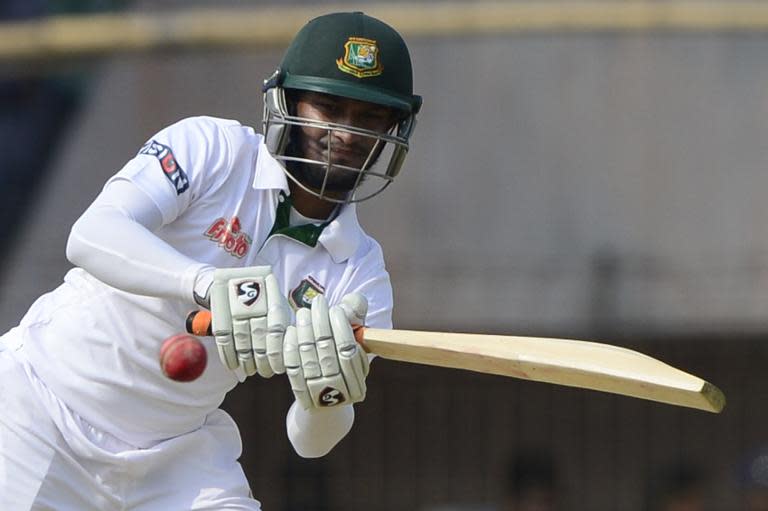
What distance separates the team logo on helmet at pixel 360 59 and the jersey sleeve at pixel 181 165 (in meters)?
0.31

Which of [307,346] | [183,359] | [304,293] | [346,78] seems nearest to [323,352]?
[307,346]

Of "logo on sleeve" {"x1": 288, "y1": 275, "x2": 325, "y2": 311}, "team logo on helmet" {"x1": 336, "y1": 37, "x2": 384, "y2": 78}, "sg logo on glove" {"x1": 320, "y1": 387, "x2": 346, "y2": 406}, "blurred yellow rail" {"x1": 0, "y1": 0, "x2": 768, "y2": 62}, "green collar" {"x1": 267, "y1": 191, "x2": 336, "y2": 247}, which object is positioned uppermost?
"team logo on helmet" {"x1": 336, "y1": 37, "x2": 384, "y2": 78}

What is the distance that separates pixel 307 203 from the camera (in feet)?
12.2

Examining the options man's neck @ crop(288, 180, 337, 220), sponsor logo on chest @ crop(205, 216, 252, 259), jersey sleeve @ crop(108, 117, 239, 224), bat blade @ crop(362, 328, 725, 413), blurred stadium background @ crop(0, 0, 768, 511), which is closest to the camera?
bat blade @ crop(362, 328, 725, 413)

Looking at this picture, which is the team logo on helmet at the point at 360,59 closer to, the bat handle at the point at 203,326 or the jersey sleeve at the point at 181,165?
the jersey sleeve at the point at 181,165

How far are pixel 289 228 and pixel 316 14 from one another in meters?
3.84

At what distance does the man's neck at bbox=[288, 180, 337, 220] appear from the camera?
12.2ft

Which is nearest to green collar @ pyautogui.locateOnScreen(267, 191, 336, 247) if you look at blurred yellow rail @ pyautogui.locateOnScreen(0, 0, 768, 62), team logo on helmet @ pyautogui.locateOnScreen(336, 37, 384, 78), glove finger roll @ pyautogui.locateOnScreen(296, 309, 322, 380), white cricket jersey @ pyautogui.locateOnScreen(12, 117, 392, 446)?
white cricket jersey @ pyautogui.locateOnScreen(12, 117, 392, 446)

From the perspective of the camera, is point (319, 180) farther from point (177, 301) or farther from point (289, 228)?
point (177, 301)

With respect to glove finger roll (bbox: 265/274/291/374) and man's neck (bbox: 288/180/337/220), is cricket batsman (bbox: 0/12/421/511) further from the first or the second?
glove finger roll (bbox: 265/274/291/374)

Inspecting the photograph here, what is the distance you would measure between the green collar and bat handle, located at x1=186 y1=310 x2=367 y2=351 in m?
0.38

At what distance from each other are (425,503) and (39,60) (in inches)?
108

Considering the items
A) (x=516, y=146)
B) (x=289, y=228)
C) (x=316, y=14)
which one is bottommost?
(x=516, y=146)

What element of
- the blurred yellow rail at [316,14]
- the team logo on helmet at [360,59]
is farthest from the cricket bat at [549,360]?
the blurred yellow rail at [316,14]
